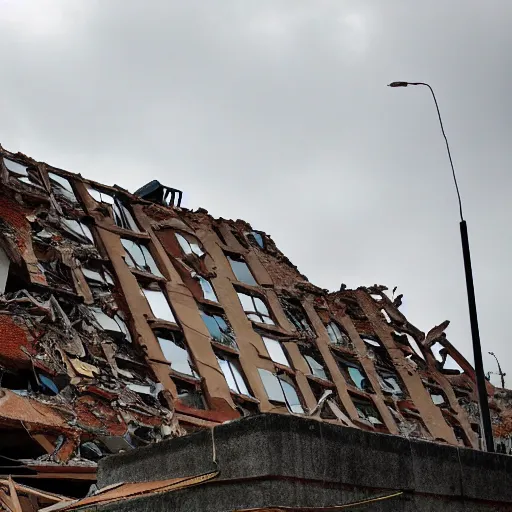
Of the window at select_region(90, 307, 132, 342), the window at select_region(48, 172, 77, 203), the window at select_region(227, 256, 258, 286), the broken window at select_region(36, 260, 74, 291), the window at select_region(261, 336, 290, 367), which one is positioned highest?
the window at select_region(48, 172, 77, 203)

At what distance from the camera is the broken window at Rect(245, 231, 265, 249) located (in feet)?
57.5

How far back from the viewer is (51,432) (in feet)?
27.4

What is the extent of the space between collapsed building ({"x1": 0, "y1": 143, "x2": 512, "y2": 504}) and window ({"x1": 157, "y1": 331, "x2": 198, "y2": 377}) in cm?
3

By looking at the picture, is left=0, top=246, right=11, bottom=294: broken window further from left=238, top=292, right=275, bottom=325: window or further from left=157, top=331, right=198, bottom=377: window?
left=238, top=292, right=275, bottom=325: window

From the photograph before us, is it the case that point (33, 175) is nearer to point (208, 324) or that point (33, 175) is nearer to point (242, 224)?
point (208, 324)

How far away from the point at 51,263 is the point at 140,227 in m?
3.50

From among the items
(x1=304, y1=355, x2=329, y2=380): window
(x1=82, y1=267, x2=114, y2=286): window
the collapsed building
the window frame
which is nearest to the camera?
the collapsed building

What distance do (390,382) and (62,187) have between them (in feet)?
24.1

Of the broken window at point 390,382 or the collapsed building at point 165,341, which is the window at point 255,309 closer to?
the collapsed building at point 165,341

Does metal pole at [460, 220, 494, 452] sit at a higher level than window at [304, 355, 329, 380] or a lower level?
lower

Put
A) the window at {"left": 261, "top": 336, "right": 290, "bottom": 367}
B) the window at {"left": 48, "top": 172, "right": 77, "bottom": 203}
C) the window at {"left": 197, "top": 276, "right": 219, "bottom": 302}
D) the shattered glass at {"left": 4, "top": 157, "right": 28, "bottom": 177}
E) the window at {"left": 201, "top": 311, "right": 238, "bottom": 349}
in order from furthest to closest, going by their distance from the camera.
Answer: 1. the window at {"left": 197, "top": 276, "right": 219, "bottom": 302}
2. the window at {"left": 261, "top": 336, "right": 290, "bottom": 367}
3. the window at {"left": 48, "top": 172, "right": 77, "bottom": 203}
4. the window at {"left": 201, "top": 311, "right": 238, "bottom": 349}
5. the shattered glass at {"left": 4, "top": 157, "right": 28, "bottom": 177}

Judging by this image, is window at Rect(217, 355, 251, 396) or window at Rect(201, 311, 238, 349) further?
window at Rect(201, 311, 238, 349)

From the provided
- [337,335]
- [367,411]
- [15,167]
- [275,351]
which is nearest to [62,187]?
[15,167]

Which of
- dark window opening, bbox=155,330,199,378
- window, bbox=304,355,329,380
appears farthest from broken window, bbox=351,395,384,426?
dark window opening, bbox=155,330,199,378
